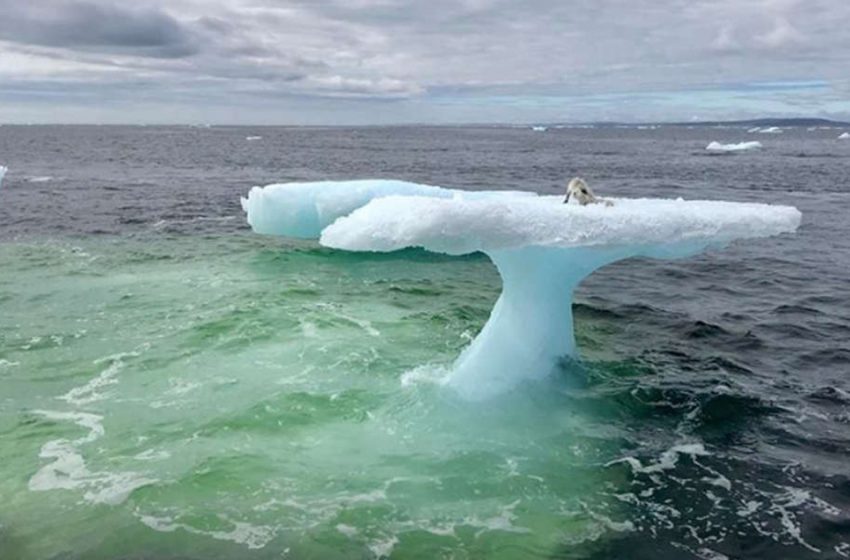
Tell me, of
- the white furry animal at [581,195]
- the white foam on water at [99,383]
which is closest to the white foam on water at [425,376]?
the white furry animal at [581,195]

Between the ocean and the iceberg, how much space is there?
2.12 ft

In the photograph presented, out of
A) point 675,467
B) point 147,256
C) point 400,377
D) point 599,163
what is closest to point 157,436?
point 400,377

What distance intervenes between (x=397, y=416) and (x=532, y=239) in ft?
10.2

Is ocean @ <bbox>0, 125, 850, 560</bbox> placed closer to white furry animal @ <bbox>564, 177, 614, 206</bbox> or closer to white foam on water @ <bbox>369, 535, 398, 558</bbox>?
white foam on water @ <bbox>369, 535, 398, 558</bbox>

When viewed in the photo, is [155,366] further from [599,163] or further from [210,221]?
[599,163]

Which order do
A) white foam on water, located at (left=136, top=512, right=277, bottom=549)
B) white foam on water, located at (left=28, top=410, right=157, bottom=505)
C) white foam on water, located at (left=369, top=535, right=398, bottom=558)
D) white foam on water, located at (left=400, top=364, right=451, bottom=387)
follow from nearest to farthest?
white foam on water, located at (left=369, top=535, right=398, bottom=558)
white foam on water, located at (left=136, top=512, right=277, bottom=549)
white foam on water, located at (left=28, top=410, right=157, bottom=505)
white foam on water, located at (left=400, top=364, right=451, bottom=387)

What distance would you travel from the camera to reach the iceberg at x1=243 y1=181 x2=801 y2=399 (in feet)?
30.5

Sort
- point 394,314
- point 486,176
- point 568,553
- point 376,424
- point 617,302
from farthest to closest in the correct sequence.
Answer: point 486,176, point 617,302, point 394,314, point 376,424, point 568,553

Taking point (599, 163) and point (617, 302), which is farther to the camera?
point (599, 163)

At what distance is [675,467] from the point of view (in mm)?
9617

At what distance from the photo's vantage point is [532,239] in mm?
9680

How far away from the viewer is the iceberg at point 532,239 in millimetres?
9281

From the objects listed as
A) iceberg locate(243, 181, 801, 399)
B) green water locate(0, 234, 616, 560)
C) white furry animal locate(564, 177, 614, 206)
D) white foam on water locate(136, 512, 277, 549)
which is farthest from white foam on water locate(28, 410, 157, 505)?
white furry animal locate(564, 177, 614, 206)

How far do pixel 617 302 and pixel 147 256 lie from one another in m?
13.1
